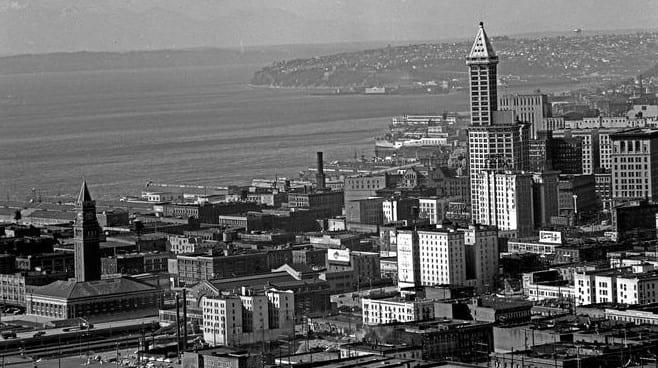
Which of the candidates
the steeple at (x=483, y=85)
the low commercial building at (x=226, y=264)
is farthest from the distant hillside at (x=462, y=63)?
the low commercial building at (x=226, y=264)

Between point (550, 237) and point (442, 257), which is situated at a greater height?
point (550, 237)

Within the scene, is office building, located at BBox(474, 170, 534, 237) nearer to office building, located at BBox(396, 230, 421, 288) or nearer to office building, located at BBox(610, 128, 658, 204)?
office building, located at BBox(610, 128, 658, 204)

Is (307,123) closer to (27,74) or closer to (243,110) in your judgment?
(243,110)

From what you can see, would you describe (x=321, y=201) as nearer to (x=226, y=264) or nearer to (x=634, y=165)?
(x=634, y=165)

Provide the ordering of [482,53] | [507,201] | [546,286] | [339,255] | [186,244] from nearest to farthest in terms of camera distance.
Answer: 1. [546,286]
2. [339,255]
3. [507,201]
4. [186,244]
5. [482,53]

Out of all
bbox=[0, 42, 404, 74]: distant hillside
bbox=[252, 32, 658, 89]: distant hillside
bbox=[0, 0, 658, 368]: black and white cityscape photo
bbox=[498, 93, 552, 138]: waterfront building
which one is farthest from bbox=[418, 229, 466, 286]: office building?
bbox=[0, 42, 404, 74]: distant hillside

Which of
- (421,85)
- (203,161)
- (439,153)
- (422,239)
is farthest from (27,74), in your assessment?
(422,239)

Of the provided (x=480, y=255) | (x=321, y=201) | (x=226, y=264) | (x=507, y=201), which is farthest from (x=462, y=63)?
(x=480, y=255)
